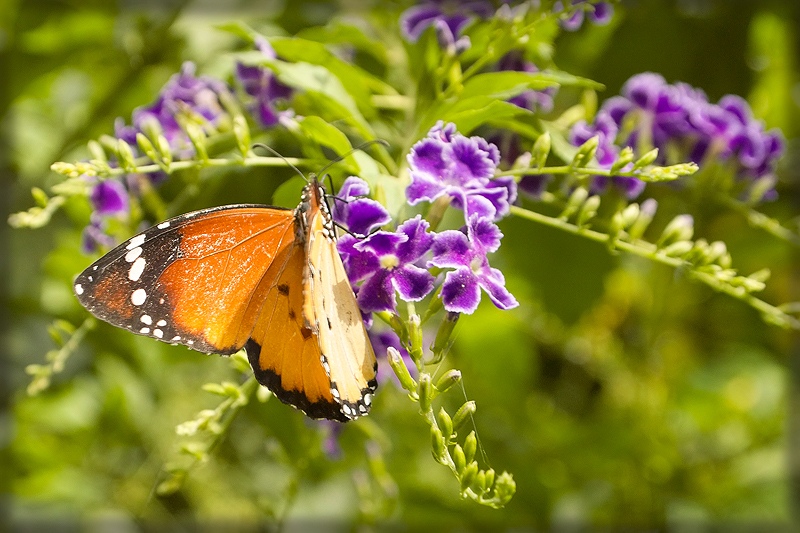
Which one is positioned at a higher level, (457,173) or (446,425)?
(457,173)

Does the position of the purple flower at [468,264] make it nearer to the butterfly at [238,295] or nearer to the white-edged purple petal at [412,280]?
the white-edged purple petal at [412,280]

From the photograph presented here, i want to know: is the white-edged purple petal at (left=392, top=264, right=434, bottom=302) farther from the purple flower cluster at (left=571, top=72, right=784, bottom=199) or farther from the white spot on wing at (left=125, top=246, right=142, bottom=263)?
the purple flower cluster at (left=571, top=72, right=784, bottom=199)

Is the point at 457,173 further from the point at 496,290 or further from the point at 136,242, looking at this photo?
the point at 136,242

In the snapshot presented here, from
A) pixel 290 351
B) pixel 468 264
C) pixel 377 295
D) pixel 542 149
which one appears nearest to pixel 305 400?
pixel 290 351

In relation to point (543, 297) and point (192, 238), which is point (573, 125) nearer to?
point (543, 297)

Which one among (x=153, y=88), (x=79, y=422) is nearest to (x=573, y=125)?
(x=153, y=88)

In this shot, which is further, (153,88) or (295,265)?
(153,88)
